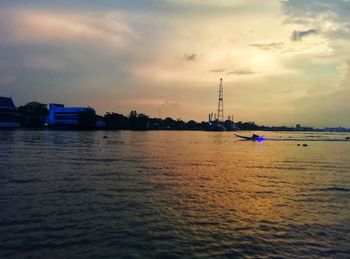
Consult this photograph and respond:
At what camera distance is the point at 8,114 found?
177000mm

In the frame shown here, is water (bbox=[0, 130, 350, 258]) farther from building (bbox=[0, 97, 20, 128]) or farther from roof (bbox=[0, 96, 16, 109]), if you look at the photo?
roof (bbox=[0, 96, 16, 109])

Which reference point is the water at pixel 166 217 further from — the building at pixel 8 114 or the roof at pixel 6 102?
the roof at pixel 6 102

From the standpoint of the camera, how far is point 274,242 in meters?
15.8

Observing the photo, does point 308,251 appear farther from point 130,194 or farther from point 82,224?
point 130,194

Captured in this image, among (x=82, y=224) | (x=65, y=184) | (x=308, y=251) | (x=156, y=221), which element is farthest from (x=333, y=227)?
(x=65, y=184)

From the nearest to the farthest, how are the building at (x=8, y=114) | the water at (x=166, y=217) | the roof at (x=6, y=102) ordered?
the water at (x=166, y=217), the building at (x=8, y=114), the roof at (x=6, y=102)

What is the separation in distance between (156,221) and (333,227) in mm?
9165

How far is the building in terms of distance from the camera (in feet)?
573

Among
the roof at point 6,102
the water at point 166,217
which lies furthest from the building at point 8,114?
the water at point 166,217

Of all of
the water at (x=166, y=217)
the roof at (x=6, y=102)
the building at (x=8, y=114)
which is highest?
the roof at (x=6, y=102)

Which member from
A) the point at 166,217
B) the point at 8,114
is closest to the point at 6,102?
the point at 8,114

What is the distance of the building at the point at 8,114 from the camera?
17450 cm

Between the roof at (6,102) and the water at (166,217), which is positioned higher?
the roof at (6,102)

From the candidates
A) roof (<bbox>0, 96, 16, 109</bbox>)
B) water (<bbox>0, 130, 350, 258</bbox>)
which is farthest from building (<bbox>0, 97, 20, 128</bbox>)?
water (<bbox>0, 130, 350, 258</bbox>)
